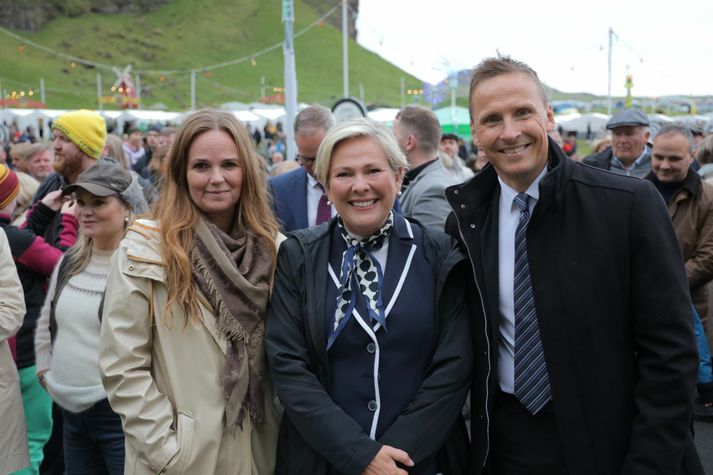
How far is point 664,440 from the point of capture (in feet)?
7.36

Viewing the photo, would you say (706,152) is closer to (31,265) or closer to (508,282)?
(508,282)

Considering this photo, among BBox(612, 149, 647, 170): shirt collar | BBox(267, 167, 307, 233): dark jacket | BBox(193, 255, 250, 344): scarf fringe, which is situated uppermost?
BBox(612, 149, 647, 170): shirt collar

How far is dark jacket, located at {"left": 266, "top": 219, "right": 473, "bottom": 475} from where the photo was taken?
2.35 meters

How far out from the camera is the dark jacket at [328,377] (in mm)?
2352

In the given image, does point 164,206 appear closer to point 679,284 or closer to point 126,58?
point 679,284

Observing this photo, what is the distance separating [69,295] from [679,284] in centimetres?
275

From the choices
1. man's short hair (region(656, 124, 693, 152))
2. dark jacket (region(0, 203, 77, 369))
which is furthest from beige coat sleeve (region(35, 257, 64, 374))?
man's short hair (region(656, 124, 693, 152))

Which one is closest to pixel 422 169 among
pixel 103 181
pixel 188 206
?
pixel 103 181

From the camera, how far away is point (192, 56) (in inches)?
3634

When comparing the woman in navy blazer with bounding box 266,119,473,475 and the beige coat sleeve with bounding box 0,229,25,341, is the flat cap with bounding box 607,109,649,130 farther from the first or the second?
the beige coat sleeve with bounding box 0,229,25,341

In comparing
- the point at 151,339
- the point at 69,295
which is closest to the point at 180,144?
the point at 151,339

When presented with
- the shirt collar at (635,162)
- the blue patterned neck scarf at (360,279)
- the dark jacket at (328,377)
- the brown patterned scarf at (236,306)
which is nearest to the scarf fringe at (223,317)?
the brown patterned scarf at (236,306)

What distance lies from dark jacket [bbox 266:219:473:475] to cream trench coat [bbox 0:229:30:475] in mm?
1610

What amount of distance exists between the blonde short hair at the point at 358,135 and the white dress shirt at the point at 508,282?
1.52 feet
